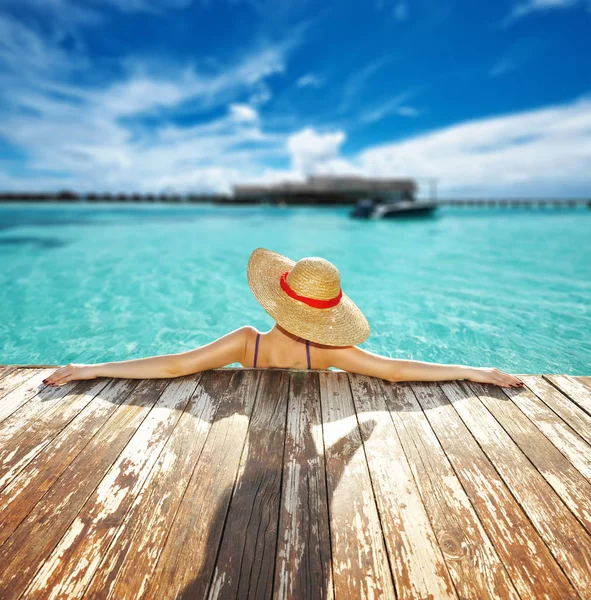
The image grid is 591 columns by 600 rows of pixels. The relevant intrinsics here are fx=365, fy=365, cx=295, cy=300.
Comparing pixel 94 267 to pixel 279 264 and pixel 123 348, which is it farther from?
pixel 279 264

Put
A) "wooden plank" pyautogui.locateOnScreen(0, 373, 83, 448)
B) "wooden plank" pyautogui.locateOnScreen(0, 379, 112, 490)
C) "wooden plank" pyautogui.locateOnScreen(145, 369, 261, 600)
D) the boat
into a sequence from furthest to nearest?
the boat, "wooden plank" pyautogui.locateOnScreen(0, 373, 83, 448), "wooden plank" pyautogui.locateOnScreen(0, 379, 112, 490), "wooden plank" pyautogui.locateOnScreen(145, 369, 261, 600)

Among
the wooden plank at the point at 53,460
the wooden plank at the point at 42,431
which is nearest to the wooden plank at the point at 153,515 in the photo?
the wooden plank at the point at 53,460

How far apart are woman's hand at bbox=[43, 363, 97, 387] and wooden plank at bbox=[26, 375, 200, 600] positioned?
0.66 m

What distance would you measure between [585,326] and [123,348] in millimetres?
6793

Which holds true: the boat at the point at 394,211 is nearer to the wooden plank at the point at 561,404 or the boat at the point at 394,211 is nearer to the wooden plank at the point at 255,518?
the wooden plank at the point at 561,404

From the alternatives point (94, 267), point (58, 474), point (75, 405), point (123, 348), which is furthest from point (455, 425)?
point (94, 267)

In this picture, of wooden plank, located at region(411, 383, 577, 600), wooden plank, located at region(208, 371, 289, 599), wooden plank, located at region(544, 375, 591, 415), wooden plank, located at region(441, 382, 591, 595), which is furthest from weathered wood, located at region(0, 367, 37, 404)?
wooden plank, located at region(544, 375, 591, 415)

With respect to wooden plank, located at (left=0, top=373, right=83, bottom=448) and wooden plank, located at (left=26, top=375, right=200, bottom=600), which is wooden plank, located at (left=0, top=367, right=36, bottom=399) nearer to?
wooden plank, located at (left=0, top=373, right=83, bottom=448)

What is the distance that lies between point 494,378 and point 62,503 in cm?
258

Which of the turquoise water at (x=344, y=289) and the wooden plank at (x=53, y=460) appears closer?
the wooden plank at (x=53, y=460)

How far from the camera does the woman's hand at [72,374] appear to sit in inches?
97.7

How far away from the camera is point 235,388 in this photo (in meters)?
2.43

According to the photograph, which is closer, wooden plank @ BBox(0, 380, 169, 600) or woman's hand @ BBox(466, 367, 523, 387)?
wooden plank @ BBox(0, 380, 169, 600)

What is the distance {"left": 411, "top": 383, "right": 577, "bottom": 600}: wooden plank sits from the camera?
1.28 meters
